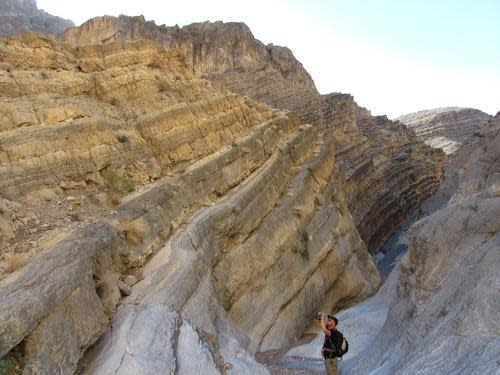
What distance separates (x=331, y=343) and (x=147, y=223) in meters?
4.91

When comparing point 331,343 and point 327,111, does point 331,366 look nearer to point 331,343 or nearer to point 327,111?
point 331,343

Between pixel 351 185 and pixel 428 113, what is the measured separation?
58829mm

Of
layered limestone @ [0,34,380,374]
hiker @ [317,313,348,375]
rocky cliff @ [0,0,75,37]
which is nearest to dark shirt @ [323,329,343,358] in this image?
hiker @ [317,313,348,375]

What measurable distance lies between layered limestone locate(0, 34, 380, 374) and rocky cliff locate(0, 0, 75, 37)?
49797mm

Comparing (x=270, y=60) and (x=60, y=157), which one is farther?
(x=270, y=60)

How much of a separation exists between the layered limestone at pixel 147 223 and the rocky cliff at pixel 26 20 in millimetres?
49797

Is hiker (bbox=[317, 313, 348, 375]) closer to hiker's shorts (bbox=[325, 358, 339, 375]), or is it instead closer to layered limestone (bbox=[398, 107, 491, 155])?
hiker's shorts (bbox=[325, 358, 339, 375])

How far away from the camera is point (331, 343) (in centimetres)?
902

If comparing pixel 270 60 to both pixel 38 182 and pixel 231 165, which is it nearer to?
pixel 231 165

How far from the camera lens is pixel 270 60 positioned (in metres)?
63.2

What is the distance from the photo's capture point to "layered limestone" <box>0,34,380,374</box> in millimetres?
7602

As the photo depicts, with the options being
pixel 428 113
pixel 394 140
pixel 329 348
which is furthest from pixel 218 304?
pixel 428 113

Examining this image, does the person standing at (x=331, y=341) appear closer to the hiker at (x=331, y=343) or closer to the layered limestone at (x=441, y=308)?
the hiker at (x=331, y=343)

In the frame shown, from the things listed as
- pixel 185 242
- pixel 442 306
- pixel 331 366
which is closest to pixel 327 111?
pixel 185 242
